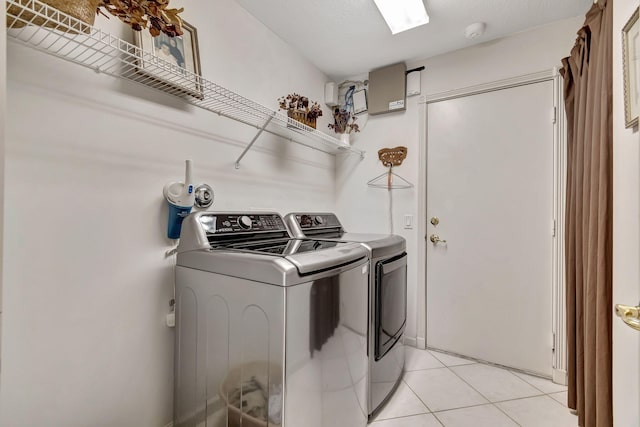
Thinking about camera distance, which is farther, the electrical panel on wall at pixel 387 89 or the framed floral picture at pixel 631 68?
the electrical panel on wall at pixel 387 89

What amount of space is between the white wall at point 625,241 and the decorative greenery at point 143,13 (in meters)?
1.37

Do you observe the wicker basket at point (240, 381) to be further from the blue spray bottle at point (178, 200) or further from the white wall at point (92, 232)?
the blue spray bottle at point (178, 200)

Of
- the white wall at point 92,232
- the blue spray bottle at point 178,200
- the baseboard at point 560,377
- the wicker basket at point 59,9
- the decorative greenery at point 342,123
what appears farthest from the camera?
the decorative greenery at point 342,123

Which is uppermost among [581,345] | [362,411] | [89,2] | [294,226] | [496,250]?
[89,2]

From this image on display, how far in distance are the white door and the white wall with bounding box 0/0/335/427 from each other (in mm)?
1741

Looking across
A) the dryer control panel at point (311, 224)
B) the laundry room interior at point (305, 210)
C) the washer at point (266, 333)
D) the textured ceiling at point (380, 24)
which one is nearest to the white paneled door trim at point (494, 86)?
the laundry room interior at point (305, 210)

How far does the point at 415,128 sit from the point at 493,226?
3.29ft

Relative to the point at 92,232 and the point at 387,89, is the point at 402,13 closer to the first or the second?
the point at 387,89

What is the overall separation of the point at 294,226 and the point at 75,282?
120 cm

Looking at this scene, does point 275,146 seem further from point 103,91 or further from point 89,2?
point 89,2

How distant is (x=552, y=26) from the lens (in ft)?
6.72

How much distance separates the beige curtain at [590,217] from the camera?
1.14 m

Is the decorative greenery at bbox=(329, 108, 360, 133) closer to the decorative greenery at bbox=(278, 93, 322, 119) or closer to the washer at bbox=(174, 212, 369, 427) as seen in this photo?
the decorative greenery at bbox=(278, 93, 322, 119)

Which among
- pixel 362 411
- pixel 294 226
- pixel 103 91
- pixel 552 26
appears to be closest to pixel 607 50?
pixel 552 26
